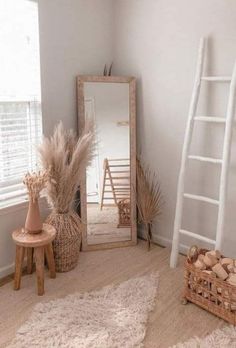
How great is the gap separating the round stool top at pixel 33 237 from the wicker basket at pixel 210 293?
3.07 feet

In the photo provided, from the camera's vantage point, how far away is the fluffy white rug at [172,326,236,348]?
1934mm

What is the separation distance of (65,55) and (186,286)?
77.0 inches

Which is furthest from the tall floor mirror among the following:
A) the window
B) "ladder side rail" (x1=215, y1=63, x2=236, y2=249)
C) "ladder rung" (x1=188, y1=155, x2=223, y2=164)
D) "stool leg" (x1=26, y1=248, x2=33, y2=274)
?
"ladder side rail" (x1=215, y1=63, x2=236, y2=249)

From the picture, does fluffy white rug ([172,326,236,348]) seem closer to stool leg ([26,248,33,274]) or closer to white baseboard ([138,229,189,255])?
white baseboard ([138,229,189,255])

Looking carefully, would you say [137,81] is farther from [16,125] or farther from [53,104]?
[16,125]

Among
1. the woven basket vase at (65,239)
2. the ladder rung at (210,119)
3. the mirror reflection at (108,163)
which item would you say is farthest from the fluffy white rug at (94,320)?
the ladder rung at (210,119)

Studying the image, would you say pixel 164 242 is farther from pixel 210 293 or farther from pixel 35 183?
pixel 35 183

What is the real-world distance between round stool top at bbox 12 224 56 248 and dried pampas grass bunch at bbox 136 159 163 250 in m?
0.87

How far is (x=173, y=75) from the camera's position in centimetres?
289

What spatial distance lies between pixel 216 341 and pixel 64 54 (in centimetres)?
228

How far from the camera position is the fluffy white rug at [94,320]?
6.42 feet

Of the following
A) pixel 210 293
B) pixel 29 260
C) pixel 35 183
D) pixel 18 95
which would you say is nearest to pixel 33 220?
pixel 35 183

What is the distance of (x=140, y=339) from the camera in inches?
77.8

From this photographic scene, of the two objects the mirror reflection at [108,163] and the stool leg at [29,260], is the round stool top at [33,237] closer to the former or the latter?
the stool leg at [29,260]
